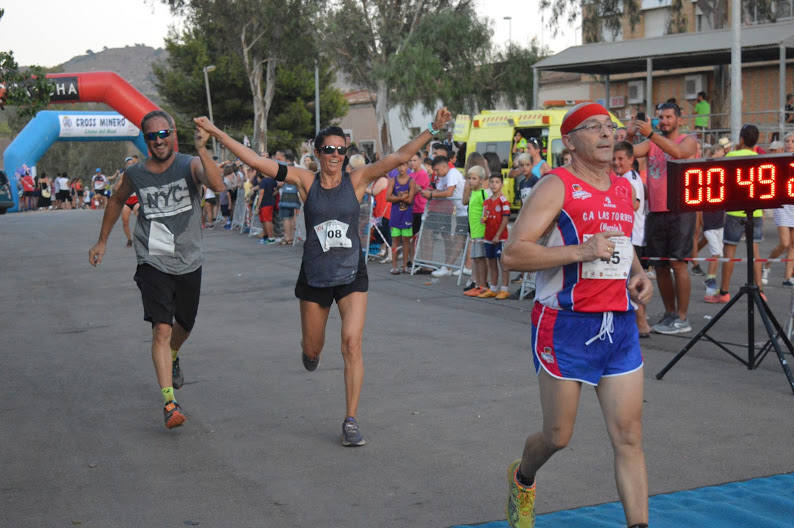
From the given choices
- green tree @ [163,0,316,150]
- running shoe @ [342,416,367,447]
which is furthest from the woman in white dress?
green tree @ [163,0,316,150]

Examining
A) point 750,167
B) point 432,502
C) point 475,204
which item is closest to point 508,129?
point 475,204

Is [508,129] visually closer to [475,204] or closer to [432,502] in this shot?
[475,204]

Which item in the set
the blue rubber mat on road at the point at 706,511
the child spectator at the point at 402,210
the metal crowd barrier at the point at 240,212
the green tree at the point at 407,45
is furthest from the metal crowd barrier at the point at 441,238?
the green tree at the point at 407,45

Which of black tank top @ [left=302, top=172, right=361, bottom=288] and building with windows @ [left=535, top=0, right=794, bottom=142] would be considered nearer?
black tank top @ [left=302, top=172, right=361, bottom=288]

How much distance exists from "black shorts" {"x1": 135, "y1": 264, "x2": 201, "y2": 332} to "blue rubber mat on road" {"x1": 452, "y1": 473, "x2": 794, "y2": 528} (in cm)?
278

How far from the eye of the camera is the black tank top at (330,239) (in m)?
6.06

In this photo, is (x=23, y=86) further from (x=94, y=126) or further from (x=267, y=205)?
(x=94, y=126)

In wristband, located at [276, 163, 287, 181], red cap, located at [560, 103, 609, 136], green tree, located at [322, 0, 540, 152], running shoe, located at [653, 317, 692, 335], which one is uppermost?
green tree, located at [322, 0, 540, 152]

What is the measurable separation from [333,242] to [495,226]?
6.62 metres

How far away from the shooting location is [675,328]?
9742 mm

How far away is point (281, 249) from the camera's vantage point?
20.5m

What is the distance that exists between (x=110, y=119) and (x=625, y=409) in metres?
42.8

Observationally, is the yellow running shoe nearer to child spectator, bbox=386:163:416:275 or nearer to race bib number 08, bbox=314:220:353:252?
race bib number 08, bbox=314:220:353:252

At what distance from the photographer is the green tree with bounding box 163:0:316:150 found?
47.2 m
